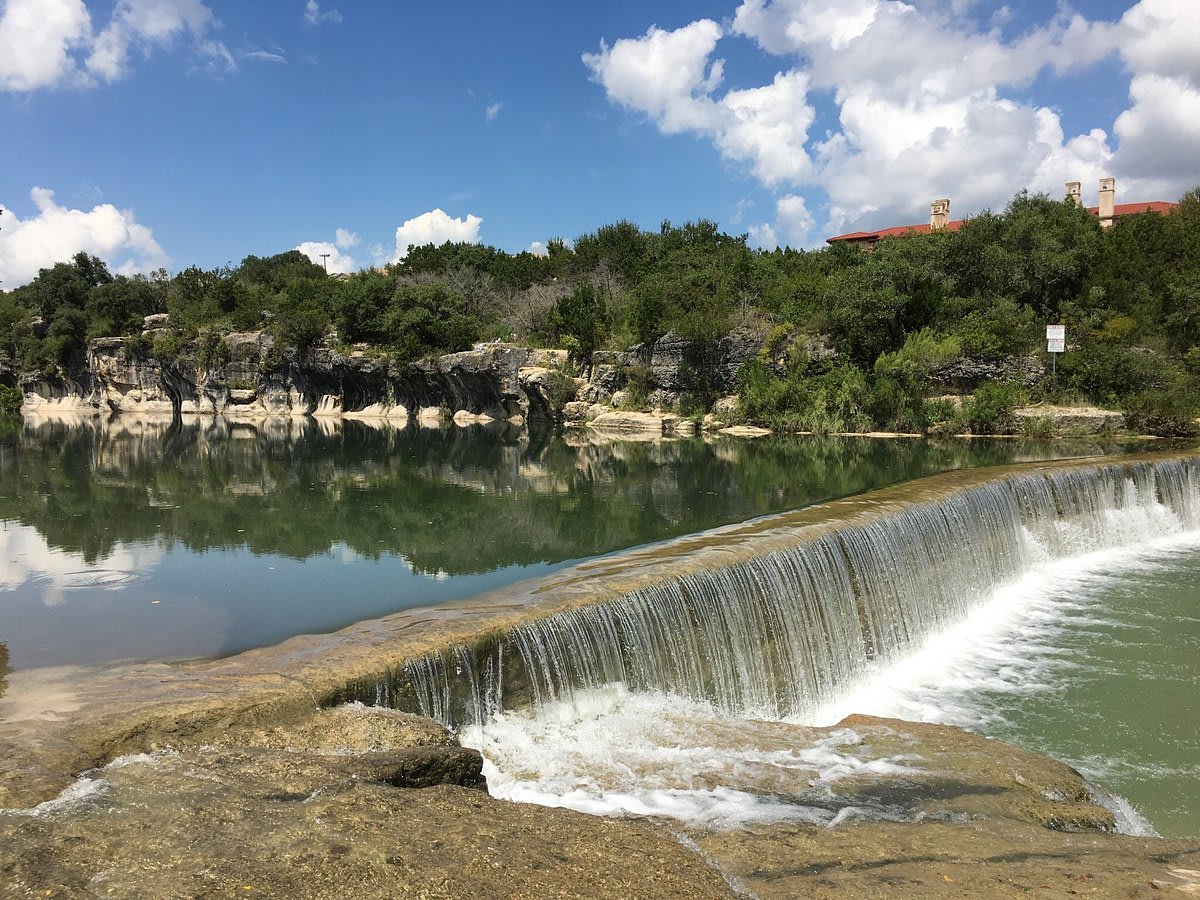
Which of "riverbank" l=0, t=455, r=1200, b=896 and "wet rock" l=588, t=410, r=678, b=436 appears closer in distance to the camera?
"riverbank" l=0, t=455, r=1200, b=896

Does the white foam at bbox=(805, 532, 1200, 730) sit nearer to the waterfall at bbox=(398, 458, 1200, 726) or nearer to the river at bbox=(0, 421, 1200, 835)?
the river at bbox=(0, 421, 1200, 835)

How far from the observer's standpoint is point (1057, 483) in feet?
51.1

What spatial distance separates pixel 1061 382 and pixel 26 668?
3067cm

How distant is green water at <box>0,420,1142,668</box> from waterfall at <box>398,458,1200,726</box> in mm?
2614

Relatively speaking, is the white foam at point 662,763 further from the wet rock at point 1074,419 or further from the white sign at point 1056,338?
the white sign at point 1056,338

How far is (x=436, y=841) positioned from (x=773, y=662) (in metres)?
6.04

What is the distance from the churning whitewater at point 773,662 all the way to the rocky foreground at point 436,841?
2.59 feet

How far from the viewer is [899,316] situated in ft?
103

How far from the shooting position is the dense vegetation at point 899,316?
2838 cm

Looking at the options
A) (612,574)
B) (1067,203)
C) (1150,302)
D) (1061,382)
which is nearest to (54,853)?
(612,574)

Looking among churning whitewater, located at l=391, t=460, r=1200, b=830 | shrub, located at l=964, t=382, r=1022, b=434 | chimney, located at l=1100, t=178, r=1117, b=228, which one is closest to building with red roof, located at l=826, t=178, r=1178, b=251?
chimney, located at l=1100, t=178, r=1117, b=228

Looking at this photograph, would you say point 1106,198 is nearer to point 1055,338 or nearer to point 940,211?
point 940,211

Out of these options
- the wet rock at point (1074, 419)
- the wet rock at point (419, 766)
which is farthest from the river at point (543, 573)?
the wet rock at point (1074, 419)

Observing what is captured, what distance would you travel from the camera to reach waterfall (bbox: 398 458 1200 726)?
6875 millimetres
